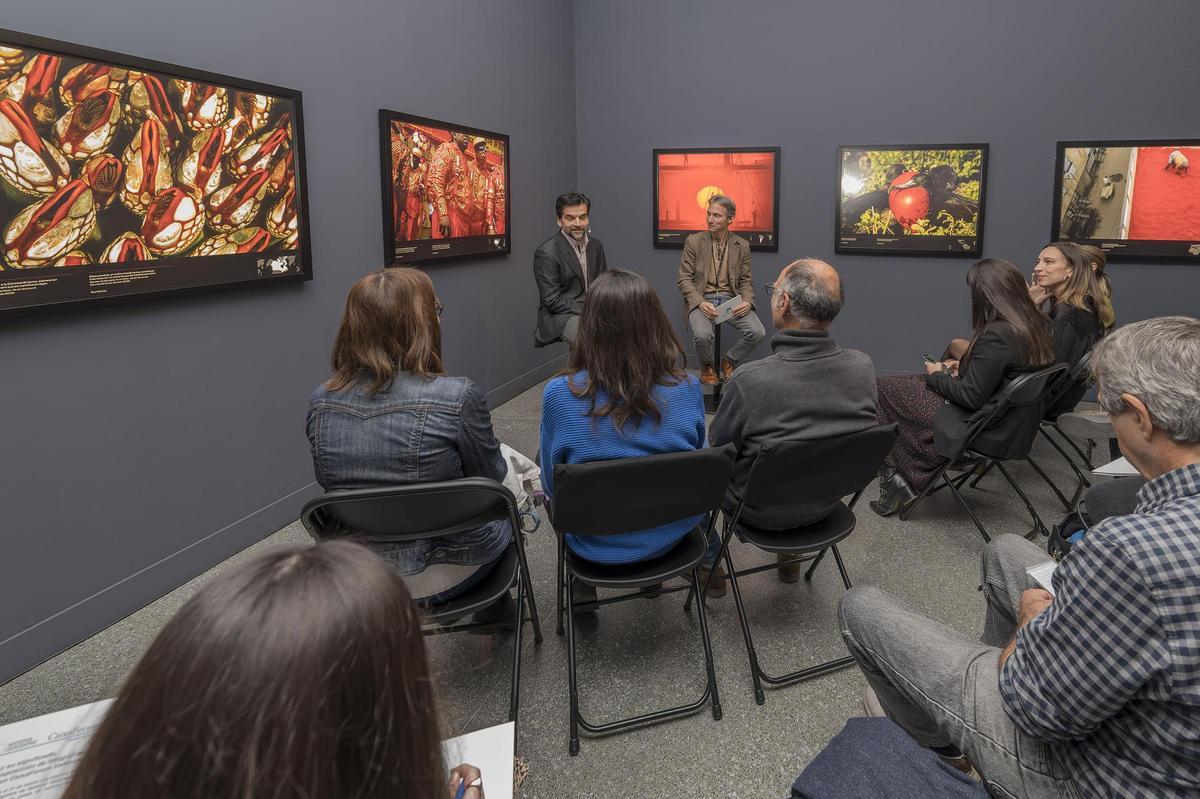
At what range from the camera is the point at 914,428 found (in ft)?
12.4

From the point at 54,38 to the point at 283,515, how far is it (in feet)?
7.17

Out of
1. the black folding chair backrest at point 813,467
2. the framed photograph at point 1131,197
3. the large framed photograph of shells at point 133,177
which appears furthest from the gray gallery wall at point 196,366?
the framed photograph at point 1131,197

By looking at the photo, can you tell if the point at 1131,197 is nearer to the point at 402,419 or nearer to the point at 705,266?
the point at 705,266

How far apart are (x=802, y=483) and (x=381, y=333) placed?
1366mm

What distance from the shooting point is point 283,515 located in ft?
12.0

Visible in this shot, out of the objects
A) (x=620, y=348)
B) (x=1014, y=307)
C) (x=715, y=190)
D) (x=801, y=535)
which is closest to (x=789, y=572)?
(x=801, y=535)

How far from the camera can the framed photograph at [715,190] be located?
6.40m

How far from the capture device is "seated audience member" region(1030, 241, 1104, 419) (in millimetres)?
3795

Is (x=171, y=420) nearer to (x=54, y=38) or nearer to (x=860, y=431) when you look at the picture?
(x=54, y=38)

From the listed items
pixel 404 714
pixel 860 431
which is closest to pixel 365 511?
pixel 404 714

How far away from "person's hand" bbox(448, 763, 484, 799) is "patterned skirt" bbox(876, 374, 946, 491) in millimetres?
3082

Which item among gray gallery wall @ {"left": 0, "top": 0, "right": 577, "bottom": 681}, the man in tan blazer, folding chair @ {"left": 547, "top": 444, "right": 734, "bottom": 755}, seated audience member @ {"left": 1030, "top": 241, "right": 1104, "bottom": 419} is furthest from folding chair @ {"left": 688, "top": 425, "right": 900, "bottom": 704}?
the man in tan blazer

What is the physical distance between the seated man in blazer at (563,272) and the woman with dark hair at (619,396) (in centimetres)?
308

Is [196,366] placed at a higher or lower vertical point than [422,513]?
higher
